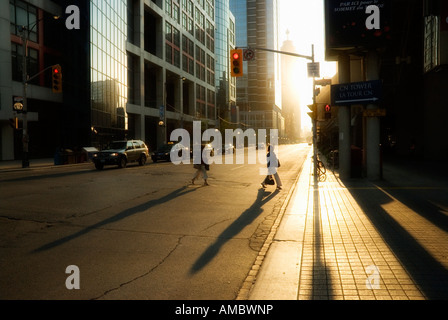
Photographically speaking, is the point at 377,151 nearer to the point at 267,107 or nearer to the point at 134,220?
the point at 134,220

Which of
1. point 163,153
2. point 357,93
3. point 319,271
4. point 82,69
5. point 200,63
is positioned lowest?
point 319,271

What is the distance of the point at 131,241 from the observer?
6617 millimetres

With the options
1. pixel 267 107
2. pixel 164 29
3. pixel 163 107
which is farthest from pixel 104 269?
pixel 267 107

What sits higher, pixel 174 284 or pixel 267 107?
pixel 267 107

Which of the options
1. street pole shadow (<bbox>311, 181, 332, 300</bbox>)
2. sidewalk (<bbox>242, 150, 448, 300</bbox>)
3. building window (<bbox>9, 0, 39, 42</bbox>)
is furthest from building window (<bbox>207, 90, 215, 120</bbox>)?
street pole shadow (<bbox>311, 181, 332, 300</bbox>)

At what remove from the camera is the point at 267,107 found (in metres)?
164

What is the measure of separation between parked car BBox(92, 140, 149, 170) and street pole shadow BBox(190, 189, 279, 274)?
13295mm

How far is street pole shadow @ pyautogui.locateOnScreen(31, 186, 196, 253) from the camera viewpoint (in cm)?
636

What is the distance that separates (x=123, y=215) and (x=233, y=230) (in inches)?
110

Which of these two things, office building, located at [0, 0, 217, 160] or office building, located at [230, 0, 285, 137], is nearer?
office building, located at [0, 0, 217, 160]

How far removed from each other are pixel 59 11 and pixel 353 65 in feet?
99.8

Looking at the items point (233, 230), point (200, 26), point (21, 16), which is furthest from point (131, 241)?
point (200, 26)

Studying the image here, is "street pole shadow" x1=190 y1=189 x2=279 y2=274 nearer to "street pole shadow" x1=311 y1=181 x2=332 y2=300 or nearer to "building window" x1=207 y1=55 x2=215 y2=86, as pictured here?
"street pole shadow" x1=311 y1=181 x2=332 y2=300

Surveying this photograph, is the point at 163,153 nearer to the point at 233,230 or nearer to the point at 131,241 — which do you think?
the point at 233,230
